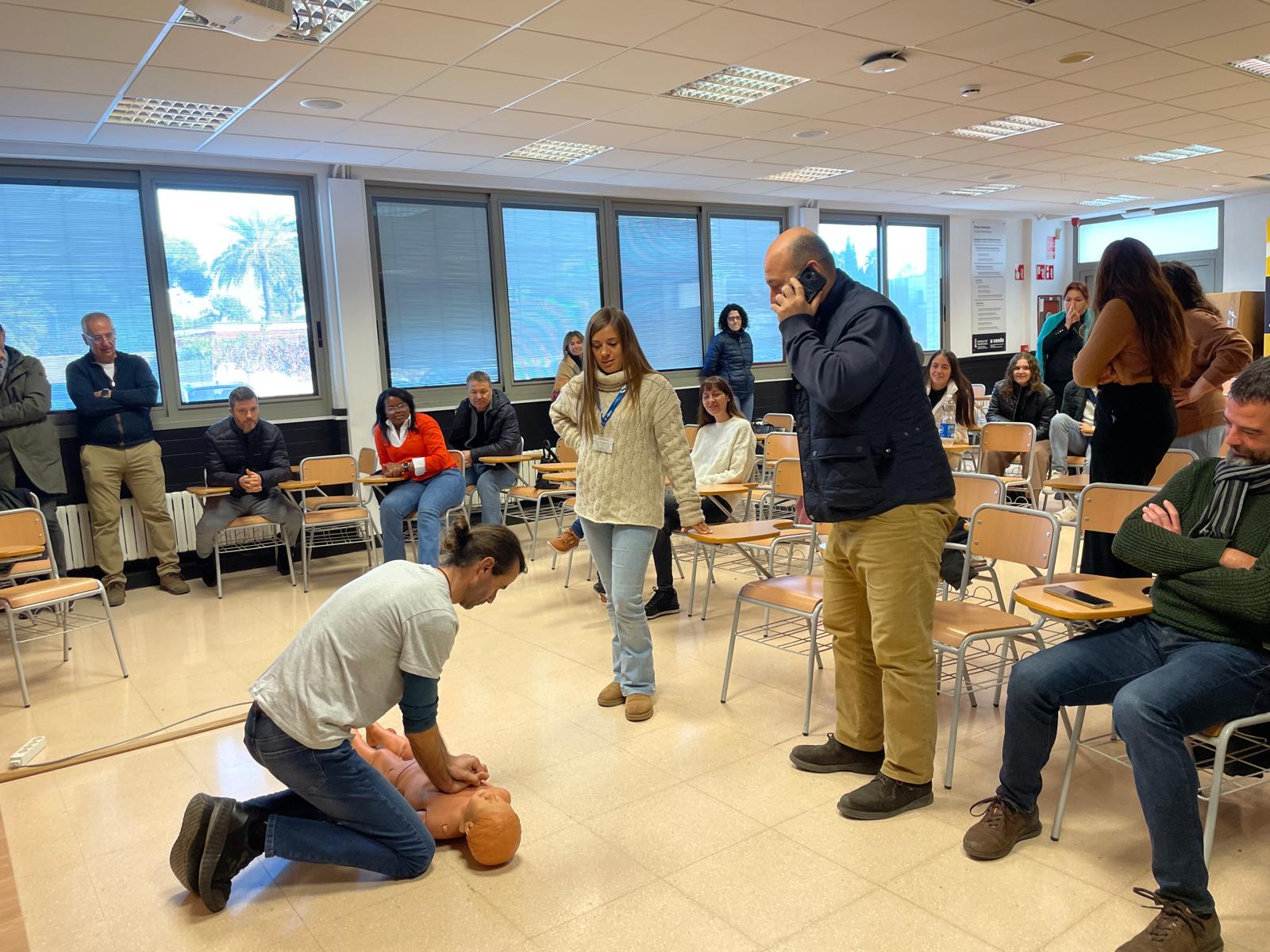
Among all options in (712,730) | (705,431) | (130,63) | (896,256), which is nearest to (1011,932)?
(712,730)

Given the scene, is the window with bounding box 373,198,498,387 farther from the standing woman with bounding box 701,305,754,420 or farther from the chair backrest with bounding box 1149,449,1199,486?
the chair backrest with bounding box 1149,449,1199,486

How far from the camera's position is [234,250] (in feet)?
23.5

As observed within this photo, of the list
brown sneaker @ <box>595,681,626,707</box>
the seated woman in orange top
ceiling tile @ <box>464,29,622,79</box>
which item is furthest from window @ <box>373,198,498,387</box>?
brown sneaker @ <box>595,681,626,707</box>

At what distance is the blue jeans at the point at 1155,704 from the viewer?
1988 millimetres

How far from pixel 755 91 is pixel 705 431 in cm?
235

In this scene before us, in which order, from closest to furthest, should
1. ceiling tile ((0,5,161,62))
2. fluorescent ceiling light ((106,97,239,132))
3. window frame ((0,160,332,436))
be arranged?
ceiling tile ((0,5,161,62)) < fluorescent ceiling light ((106,97,239,132)) < window frame ((0,160,332,436))

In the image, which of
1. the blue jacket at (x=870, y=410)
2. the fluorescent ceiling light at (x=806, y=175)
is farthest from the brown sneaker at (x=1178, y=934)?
the fluorescent ceiling light at (x=806, y=175)

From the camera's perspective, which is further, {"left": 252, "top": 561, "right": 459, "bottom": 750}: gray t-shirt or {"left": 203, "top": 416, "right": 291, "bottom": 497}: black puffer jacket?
{"left": 203, "top": 416, "right": 291, "bottom": 497}: black puffer jacket

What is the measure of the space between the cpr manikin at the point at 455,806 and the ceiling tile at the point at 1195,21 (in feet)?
16.5

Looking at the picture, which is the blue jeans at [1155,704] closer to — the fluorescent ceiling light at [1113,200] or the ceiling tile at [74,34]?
the ceiling tile at [74,34]

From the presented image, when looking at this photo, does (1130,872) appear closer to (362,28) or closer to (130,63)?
(362,28)

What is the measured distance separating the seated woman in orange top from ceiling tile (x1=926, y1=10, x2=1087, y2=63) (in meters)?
3.84

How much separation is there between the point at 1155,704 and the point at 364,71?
4.75 m

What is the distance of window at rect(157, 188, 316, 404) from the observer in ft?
22.8
